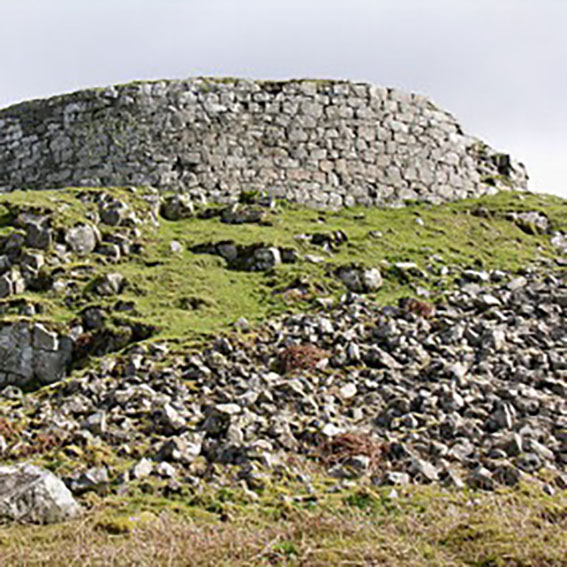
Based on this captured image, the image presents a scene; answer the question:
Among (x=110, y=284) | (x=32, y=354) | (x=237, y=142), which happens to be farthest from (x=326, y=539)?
(x=237, y=142)

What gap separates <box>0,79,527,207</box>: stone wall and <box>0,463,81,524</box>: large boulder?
39.2 ft

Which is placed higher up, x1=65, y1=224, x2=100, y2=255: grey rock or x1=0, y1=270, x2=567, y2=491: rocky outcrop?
x1=65, y1=224, x2=100, y2=255: grey rock

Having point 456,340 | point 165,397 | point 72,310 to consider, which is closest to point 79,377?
point 165,397

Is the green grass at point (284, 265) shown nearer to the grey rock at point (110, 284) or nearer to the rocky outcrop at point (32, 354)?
the grey rock at point (110, 284)

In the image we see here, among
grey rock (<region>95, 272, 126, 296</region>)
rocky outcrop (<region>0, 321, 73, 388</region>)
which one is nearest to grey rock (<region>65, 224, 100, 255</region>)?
grey rock (<region>95, 272, 126, 296</region>)

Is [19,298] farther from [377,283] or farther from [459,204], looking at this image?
[459,204]

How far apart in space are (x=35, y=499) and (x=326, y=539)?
7.77 ft

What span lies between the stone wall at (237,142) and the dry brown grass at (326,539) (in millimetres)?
12436

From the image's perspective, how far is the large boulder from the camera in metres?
5.82

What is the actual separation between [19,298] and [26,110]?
899 cm

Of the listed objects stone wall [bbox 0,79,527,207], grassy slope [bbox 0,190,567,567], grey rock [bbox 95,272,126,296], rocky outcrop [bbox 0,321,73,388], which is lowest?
grassy slope [bbox 0,190,567,567]

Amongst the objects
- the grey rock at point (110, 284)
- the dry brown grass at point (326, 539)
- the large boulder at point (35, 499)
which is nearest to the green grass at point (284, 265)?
the grey rock at point (110, 284)

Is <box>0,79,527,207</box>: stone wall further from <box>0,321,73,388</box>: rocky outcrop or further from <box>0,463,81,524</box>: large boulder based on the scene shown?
<box>0,463,81,524</box>: large boulder

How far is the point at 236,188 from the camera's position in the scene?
17922mm
